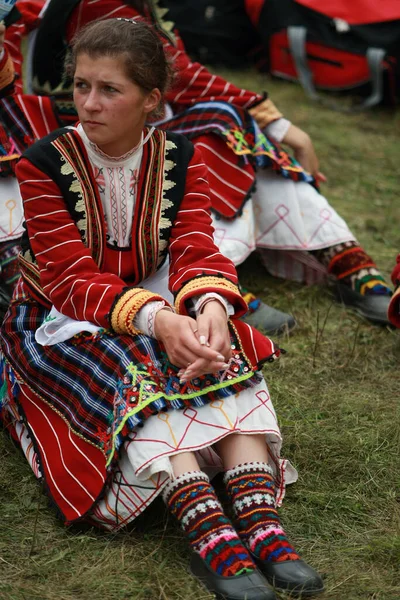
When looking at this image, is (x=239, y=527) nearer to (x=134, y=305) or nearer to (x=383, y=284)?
(x=134, y=305)

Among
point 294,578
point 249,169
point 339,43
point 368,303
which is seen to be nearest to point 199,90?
point 249,169

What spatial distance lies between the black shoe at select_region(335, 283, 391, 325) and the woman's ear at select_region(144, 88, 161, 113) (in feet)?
4.44

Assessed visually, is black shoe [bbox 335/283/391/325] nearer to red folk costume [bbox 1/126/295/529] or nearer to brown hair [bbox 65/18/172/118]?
red folk costume [bbox 1/126/295/529]

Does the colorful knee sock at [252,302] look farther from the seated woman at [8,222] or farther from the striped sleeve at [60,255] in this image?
the striped sleeve at [60,255]

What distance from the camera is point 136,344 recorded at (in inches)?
80.2

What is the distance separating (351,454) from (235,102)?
1.51m

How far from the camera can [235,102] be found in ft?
10.9

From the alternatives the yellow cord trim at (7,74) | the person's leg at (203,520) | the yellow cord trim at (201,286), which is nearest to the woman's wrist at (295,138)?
the yellow cord trim at (7,74)

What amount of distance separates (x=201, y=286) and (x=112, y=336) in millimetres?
242

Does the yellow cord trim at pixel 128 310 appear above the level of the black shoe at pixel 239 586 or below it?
above

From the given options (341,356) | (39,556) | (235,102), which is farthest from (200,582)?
(235,102)

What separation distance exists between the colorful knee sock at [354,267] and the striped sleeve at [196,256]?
1.14 meters

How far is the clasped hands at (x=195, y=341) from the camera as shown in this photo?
194cm

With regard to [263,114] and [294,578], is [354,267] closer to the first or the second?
[263,114]
